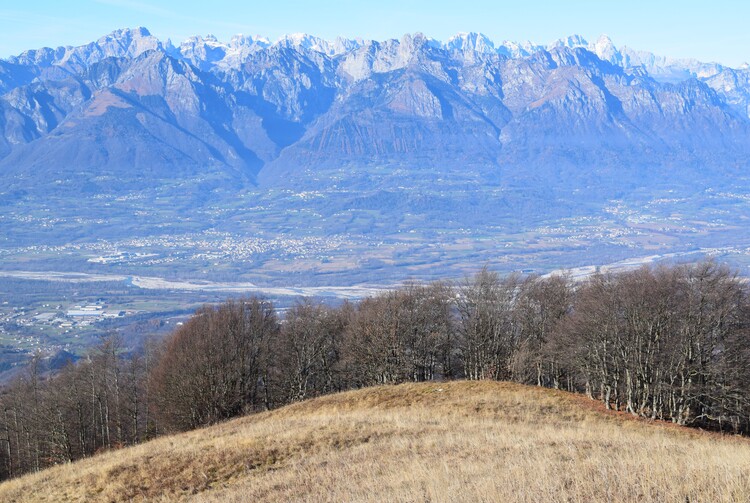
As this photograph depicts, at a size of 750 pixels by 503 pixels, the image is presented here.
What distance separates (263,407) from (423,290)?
56.6ft

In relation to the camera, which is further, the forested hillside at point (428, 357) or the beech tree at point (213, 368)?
the beech tree at point (213, 368)

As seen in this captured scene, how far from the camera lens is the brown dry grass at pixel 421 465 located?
11602 millimetres

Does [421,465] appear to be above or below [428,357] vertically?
above

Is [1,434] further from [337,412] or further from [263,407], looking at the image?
[337,412]

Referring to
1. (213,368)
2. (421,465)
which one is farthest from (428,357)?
(421,465)

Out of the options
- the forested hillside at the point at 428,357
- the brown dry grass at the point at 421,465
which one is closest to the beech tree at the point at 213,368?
the forested hillside at the point at 428,357

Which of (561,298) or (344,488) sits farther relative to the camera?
(561,298)

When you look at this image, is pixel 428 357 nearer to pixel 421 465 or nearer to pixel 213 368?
pixel 213 368

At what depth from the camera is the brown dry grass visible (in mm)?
11602

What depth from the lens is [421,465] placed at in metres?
15.8

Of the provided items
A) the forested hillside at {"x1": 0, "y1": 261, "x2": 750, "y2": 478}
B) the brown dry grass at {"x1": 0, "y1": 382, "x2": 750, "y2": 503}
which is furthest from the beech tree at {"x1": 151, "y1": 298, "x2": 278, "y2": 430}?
the brown dry grass at {"x1": 0, "y1": 382, "x2": 750, "y2": 503}

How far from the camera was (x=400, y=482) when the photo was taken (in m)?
14.2

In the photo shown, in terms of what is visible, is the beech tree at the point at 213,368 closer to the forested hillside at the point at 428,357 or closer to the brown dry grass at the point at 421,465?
the forested hillside at the point at 428,357

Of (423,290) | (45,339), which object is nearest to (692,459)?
(423,290)
